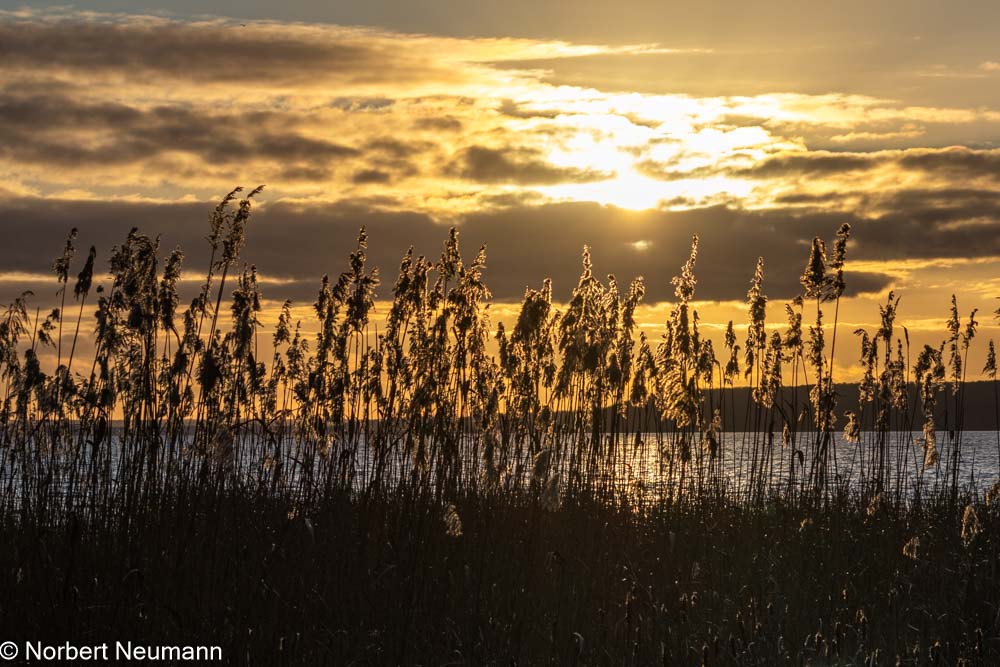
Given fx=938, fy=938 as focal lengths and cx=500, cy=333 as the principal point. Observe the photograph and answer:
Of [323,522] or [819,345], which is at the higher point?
[819,345]

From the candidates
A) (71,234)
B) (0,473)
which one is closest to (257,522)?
(71,234)

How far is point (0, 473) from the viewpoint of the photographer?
10.6 m

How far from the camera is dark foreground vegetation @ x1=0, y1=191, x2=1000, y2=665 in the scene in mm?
5980

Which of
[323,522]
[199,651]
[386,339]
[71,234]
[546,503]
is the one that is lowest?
[199,651]

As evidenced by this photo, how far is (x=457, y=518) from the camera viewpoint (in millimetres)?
5781

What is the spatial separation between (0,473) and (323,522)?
208 inches

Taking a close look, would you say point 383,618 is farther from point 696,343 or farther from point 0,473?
point 0,473

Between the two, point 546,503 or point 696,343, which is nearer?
point 546,503

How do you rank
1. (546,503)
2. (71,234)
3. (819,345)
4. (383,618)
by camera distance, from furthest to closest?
(819,345)
(71,234)
(383,618)
(546,503)

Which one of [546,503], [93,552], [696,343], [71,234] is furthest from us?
[696,343]

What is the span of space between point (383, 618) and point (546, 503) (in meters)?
1.69

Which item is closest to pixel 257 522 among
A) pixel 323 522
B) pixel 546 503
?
pixel 323 522

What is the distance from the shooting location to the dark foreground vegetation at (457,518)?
19.6 ft

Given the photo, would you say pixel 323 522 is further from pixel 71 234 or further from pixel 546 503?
pixel 71 234
